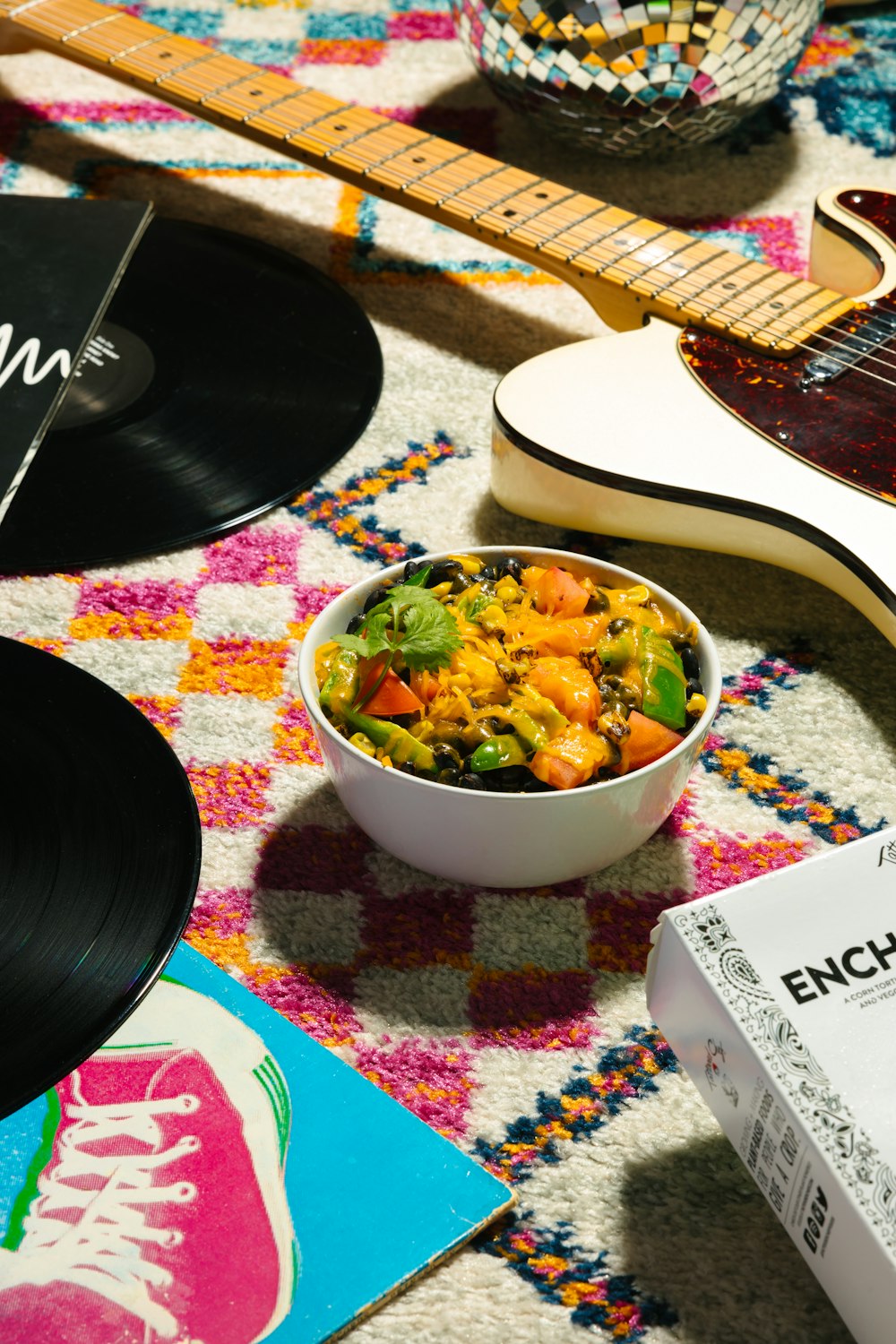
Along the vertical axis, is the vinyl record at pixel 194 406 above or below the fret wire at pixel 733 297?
below

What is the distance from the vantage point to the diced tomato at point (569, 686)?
1.94 feet

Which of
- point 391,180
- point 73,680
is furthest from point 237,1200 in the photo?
point 391,180

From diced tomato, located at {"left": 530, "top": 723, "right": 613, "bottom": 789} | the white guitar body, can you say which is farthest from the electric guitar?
diced tomato, located at {"left": 530, "top": 723, "right": 613, "bottom": 789}

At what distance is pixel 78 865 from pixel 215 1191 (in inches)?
A: 6.7

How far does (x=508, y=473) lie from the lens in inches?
32.6

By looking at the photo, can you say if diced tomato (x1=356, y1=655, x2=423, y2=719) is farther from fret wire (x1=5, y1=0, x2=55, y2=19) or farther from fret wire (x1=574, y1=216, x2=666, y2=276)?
fret wire (x1=5, y1=0, x2=55, y2=19)

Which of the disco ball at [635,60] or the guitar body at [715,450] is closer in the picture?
the guitar body at [715,450]

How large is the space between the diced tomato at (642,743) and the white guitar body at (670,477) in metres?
0.19

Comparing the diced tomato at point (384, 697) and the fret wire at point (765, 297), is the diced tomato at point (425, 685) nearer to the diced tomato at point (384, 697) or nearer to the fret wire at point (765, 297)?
the diced tomato at point (384, 697)

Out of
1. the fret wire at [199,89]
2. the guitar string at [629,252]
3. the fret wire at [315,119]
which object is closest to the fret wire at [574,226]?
the guitar string at [629,252]

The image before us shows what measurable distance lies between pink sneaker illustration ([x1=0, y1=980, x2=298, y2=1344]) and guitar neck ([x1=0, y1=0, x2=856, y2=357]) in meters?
0.59

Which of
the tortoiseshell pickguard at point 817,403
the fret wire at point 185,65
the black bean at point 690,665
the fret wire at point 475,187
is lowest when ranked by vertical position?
the black bean at point 690,665

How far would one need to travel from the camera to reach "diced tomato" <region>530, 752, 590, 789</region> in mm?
567

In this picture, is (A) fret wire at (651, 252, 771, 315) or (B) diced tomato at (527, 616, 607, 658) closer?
(B) diced tomato at (527, 616, 607, 658)
